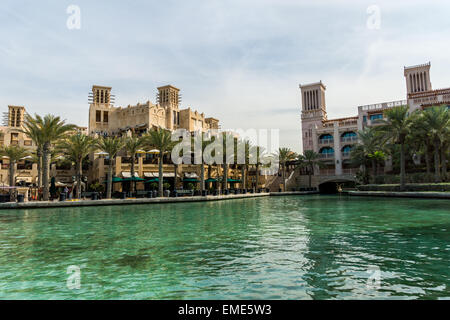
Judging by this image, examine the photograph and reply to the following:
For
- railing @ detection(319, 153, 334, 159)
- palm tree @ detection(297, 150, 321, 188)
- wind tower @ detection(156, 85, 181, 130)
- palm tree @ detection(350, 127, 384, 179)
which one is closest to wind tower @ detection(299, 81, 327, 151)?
railing @ detection(319, 153, 334, 159)

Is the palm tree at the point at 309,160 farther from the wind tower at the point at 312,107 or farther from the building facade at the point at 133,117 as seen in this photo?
the building facade at the point at 133,117

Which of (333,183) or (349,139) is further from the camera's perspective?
(333,183)

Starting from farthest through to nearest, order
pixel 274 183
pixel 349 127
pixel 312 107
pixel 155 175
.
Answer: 1. pixel 312 107
2. pixel 349 127
3. pixel 274 183
4. pixel 155 175

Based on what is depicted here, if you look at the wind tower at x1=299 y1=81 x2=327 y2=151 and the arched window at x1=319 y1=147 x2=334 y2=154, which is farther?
the wind tower at x1=299 y1=81 x2=327 y2=151

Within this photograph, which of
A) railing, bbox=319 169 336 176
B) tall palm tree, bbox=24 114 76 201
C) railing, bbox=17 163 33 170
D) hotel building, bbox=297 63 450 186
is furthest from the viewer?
railing, bbox=319 169 336 176

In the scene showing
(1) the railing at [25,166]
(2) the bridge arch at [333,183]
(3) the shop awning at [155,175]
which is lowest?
(2) the bridge arch at [333,183]

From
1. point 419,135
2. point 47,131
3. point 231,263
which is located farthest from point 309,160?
point 231,263

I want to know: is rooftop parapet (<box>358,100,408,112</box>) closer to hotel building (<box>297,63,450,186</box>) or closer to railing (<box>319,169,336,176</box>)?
hotel building (<box>297,63,450,186</box>)

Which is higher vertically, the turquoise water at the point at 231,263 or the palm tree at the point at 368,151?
the palm tree at the point at 368,151

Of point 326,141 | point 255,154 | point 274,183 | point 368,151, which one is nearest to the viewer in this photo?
point 255,154

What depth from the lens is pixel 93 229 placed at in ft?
44.9

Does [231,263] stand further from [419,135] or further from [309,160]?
[309,160]

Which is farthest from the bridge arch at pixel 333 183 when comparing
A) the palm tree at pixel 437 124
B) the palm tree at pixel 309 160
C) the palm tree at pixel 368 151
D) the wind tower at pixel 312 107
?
the palm tree at pixel 437 124

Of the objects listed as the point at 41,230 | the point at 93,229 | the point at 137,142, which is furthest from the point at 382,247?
the point at 137,142
